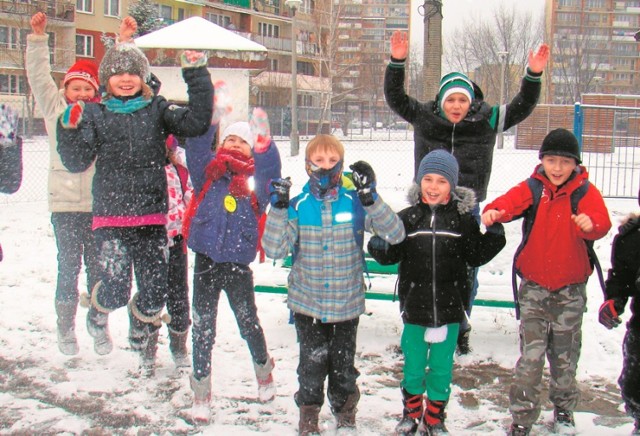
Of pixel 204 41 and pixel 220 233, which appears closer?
pixel 220 233

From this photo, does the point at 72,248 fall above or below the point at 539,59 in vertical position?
below

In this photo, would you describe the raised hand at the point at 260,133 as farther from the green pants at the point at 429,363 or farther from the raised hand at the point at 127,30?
the green pants at the point at 429,363

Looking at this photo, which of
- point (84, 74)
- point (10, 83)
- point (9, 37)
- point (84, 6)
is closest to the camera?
point (84, 74)

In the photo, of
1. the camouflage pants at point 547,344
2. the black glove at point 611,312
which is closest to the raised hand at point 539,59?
the camouflage pants at point 547,344

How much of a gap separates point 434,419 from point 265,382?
1006 millimetres

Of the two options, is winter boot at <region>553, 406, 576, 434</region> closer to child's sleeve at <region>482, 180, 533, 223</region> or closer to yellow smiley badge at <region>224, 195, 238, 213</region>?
child's sleeve at <region>482, 180, 533, 223</region>

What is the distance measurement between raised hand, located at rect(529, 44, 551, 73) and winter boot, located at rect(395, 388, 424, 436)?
2031mm

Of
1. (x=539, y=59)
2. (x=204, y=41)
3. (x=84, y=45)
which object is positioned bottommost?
(x=539, y=59)

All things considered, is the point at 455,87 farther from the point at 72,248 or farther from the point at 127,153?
the point at 72,248

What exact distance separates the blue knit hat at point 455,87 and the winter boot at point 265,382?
1967 millimetres

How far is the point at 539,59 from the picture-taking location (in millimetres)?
3832

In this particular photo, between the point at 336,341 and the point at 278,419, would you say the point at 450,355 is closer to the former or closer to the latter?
the point at 336,341

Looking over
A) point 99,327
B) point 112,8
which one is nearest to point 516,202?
point 99,327

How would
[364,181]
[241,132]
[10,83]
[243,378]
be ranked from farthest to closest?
[10,83]
[243,378]
[241,132]
[364,181]
